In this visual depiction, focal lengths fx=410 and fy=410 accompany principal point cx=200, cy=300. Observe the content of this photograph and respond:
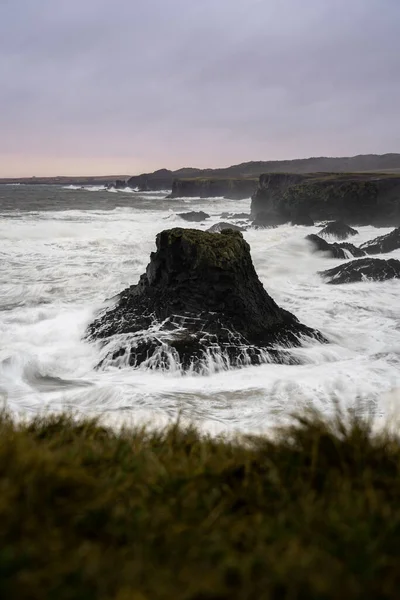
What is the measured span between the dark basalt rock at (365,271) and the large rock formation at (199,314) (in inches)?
245

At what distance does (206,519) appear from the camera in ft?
6.64

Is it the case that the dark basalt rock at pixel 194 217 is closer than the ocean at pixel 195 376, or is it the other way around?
the ocean at pixel 195 376

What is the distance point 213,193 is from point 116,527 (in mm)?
97125

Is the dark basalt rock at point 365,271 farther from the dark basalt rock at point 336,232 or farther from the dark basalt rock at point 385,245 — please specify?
the dark basalt rock at point 336,232

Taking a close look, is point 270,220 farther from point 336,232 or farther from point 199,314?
point 199,314

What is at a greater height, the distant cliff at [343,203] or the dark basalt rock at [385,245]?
the distant cliff at [343,203]

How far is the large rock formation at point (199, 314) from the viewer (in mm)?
8336

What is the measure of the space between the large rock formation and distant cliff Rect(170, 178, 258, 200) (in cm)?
8356

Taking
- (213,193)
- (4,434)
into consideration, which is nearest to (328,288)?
(4,434)

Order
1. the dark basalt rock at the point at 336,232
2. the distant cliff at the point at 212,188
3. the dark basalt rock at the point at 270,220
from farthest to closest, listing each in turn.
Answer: the distant cliff at the point at 212,188, the dark basalt rock at the point at 270,220, the dark basalt rock at the point at 336,232

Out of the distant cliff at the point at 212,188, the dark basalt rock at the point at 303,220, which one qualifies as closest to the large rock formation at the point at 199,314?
the dark basalt rock at the point at 303,220

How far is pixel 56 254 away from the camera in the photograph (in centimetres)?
2217

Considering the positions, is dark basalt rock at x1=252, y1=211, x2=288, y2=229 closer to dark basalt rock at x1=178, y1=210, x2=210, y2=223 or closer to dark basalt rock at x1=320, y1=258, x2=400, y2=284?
dark basalt rock at x1=178, y1=210, x2=210, y2=223

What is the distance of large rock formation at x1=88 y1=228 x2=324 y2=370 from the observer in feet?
27.3
